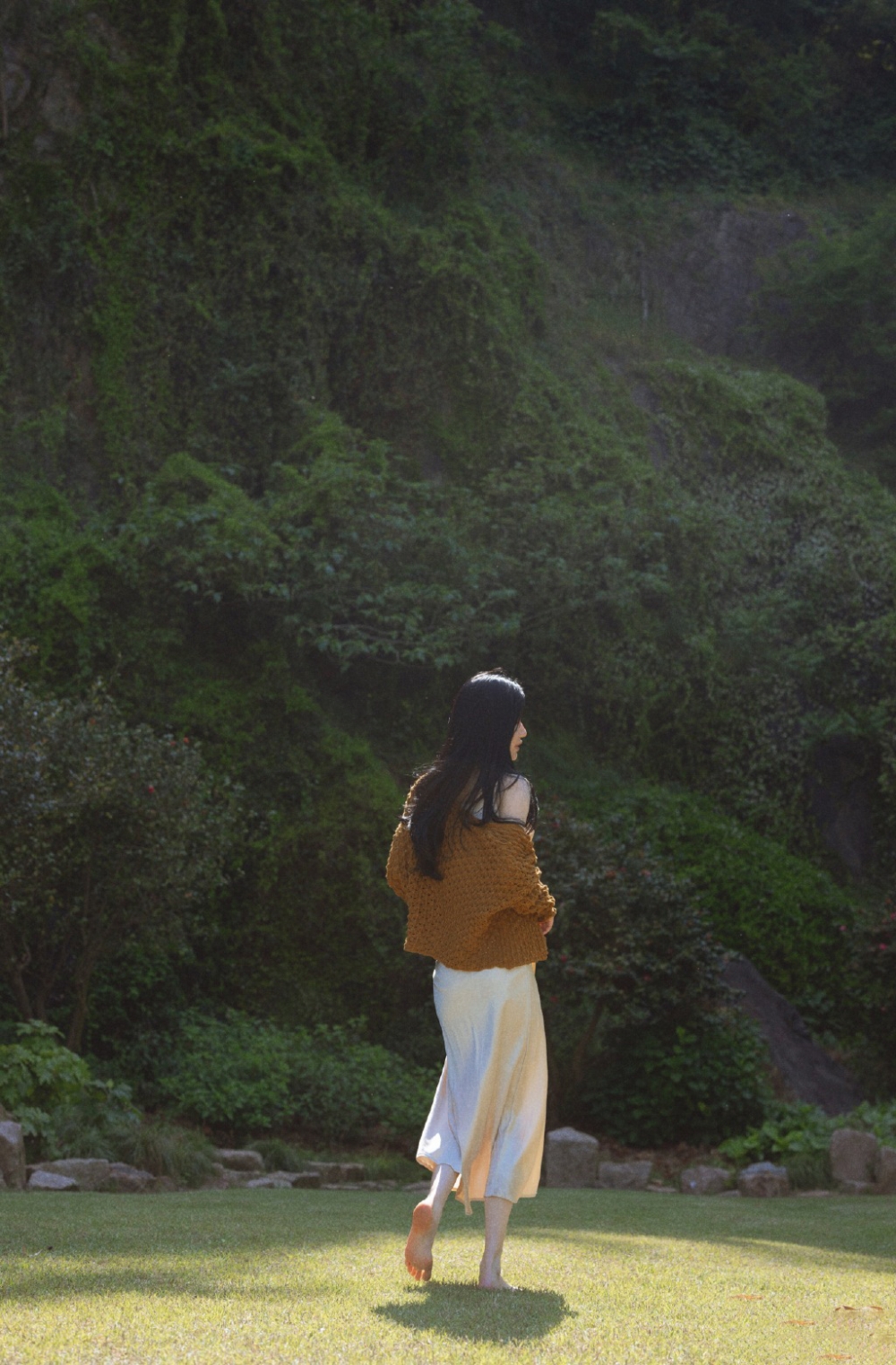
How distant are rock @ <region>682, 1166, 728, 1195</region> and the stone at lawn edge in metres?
4.50

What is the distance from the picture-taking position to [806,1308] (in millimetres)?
3605

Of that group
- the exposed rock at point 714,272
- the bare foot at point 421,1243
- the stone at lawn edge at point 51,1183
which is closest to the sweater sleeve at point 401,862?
the bare foot at point 421,1243

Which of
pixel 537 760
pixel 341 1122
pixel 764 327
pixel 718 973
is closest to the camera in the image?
pixel 341 1122

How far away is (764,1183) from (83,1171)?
4449 millimetres

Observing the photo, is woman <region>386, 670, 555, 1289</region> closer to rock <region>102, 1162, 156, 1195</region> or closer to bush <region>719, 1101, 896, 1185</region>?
rock <region>102, 1162, 156, 1195</region>

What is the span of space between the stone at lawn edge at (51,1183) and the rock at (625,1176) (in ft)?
13.5

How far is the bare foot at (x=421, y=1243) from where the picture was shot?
3564 millimetres

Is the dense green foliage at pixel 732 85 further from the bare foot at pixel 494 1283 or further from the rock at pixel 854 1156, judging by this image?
the bare foot at pixel 494 1283

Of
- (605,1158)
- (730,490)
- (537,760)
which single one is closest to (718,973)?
(605,1158)

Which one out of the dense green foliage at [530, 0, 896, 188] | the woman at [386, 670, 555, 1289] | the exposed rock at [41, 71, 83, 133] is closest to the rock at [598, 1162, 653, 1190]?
the woman at [386, 670, 555, 1289]

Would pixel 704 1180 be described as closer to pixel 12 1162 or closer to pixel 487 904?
pixel 12 1162

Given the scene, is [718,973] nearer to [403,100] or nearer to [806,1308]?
[806,1308]

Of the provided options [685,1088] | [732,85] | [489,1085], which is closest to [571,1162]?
[685,1088]

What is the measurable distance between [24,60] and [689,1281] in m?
16.4
